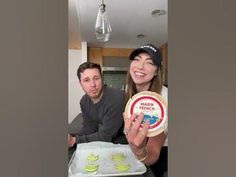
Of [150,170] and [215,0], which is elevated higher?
[215,0]

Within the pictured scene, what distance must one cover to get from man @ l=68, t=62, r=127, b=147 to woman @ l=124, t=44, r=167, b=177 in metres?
0.03

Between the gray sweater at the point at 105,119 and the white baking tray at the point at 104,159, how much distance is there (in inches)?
0.6

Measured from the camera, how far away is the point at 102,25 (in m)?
0.48

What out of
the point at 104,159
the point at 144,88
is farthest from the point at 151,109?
the point at 104,159

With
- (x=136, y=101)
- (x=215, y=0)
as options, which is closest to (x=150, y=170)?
(x=136, y=101)

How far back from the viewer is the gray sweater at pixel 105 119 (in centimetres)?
49

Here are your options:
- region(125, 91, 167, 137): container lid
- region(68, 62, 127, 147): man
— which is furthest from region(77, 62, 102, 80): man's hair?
region(125, 91, 167, 137): container lid

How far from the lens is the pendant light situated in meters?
0.47

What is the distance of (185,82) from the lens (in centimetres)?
40

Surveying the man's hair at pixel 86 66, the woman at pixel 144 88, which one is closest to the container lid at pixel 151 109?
the woman at pixel 144 88
